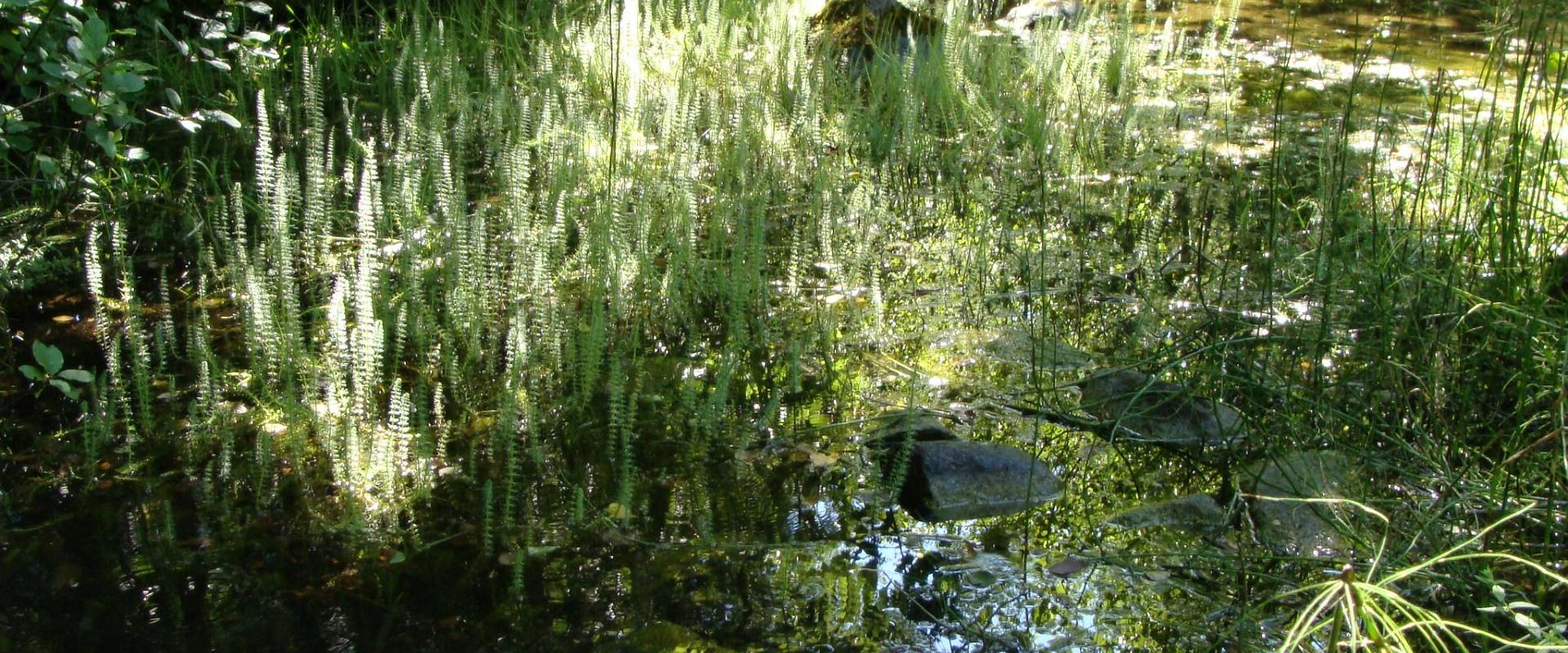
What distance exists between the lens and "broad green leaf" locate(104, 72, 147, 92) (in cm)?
400

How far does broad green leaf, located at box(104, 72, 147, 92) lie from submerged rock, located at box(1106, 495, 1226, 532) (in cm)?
310

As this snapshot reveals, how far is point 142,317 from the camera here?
3912mm

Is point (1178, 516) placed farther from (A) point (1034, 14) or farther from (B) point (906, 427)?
(A) point (1034, 14)

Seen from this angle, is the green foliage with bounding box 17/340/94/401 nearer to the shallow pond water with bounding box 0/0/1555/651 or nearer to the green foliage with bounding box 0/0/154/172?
the shallow pond water with bounding box 0/0/1555/651

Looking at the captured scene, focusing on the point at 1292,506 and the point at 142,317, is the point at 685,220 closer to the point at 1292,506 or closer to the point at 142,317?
the point at 142,317

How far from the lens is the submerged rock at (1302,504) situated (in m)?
2.78

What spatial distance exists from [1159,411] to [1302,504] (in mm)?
587

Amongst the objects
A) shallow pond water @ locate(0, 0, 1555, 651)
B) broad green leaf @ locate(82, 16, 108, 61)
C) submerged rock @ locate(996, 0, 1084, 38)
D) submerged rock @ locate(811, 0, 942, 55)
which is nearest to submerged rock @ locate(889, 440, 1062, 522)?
shallow pond water @ locate(0, 0, 1555, 651)

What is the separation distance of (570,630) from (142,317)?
2.08 metres

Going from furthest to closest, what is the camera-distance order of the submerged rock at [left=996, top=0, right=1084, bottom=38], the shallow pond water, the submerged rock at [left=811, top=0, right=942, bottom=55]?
the submerged rock at [left=996, top=0, right=1084, bottom=38]
the submerged rock at [left=811, top=0, right=942, bottom=55]
the shallow pond water

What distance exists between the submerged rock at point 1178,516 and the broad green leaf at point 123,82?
122 inches

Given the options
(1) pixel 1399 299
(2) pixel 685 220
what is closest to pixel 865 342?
(2) pixel 685 220

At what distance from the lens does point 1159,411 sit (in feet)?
11.1

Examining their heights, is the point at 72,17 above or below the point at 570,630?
above
